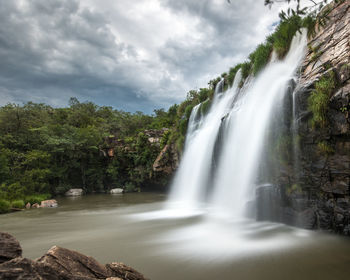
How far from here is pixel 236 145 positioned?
789 cm

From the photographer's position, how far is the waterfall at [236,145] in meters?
6.84

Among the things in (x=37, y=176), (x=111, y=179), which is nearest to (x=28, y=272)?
(x=37, y=176)

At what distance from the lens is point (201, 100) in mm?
15609

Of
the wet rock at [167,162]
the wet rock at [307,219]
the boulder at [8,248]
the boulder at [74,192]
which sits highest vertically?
the wet rock at [167,162]

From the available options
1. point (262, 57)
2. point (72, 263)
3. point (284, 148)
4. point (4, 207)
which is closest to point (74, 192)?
point (4, 207)

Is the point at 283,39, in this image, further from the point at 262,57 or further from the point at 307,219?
the point at 307,219

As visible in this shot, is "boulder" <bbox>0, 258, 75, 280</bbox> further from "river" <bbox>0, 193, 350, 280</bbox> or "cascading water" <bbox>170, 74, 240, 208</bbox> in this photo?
"cascading water" <bbox>170, 74, 240, 208</bbox>

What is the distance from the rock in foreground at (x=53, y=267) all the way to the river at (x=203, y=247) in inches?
35.6

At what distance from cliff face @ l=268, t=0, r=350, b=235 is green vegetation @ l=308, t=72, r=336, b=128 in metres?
0.06

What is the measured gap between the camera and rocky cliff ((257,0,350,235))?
14.8 ft

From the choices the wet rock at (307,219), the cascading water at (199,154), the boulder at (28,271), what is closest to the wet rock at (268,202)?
the wet rock at (307,219)

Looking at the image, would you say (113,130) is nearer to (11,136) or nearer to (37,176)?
(11,136)

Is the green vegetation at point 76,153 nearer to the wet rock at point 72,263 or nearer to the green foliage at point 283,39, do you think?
the green foliage at point 283,39

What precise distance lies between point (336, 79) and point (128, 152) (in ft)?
51.8
